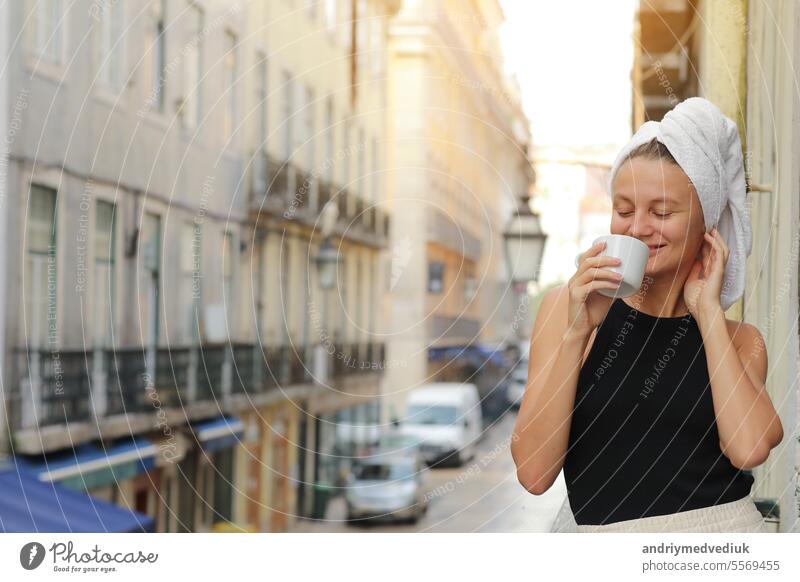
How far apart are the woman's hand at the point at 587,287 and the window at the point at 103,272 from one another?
125 inches

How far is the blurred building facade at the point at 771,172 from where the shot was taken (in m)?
1.53

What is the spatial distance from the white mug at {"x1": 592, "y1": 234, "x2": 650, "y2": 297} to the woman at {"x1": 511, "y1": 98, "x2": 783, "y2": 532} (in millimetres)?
13

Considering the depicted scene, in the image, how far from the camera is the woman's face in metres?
1.12

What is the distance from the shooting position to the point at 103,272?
464 cm

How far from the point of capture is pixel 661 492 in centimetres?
108

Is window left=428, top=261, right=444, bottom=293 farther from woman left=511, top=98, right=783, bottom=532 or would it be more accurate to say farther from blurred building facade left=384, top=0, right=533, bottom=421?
woman left=511, top=98, right=783, bottom=532

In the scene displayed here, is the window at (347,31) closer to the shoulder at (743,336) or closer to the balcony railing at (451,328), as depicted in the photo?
the balcony railing at (451,328)

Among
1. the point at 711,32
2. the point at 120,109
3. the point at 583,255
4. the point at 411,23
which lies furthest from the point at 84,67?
the point at 583,255

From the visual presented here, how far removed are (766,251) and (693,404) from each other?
55 cm

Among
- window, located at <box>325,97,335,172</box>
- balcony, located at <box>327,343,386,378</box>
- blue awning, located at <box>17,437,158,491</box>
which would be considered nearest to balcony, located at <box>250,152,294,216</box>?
window, located at <box>325,97,335,172</box>

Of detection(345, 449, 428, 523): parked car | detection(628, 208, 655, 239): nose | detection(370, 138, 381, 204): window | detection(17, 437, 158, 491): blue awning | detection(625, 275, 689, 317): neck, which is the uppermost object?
detection(370, 138, 381, 204): window

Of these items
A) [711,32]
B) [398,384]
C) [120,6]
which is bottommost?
[398,384]

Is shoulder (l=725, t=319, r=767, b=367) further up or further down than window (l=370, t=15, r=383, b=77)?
further down
